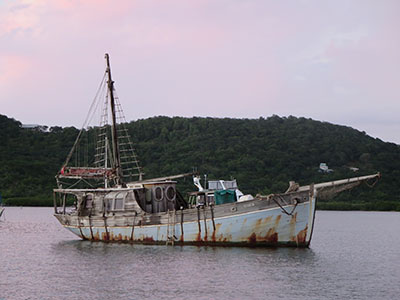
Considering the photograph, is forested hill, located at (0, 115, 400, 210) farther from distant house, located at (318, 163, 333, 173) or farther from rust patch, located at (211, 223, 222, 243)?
rust patch, located at (211, 223, 222, 243)

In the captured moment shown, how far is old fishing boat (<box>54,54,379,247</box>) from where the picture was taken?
37.4m

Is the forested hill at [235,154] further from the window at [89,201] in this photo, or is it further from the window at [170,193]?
the window at [170,193]

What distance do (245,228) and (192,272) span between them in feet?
22.3

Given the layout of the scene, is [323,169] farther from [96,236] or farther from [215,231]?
[215,231]

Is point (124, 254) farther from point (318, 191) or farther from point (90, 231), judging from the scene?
point (318, 191)

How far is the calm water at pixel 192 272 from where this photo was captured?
90.3 feet

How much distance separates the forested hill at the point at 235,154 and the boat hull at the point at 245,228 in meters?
54.5

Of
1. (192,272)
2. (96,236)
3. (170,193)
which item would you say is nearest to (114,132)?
(170,193)

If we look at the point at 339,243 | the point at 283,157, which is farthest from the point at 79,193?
the point at 283,157

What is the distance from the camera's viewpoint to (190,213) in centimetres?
3838

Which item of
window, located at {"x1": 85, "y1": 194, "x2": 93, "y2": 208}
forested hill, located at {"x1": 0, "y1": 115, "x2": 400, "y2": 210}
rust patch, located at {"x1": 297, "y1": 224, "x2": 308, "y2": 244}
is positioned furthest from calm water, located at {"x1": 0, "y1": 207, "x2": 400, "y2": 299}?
forested hill, located at {"x1": 0, "y1": 115, "x2": 400, "y2": 210}

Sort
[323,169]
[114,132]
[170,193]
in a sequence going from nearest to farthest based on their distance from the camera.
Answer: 1. [170,193]
2. [114,132]
3. [323,169]

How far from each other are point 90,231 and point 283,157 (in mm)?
75187

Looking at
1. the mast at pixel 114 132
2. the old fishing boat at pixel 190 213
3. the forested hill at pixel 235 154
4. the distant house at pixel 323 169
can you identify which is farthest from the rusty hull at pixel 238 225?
the distant house at pixel 323 169
